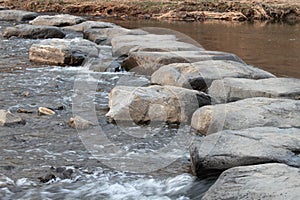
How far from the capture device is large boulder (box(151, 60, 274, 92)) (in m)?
6.92

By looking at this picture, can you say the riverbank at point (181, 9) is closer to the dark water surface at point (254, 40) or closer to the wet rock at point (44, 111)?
the dark water surface at point (254, 40)

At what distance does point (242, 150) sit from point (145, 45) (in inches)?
217

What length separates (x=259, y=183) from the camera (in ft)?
11.6

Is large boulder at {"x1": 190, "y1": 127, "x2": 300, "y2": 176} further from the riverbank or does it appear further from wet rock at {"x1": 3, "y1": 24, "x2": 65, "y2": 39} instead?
the riverbank

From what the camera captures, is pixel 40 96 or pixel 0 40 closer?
pixel 40 96

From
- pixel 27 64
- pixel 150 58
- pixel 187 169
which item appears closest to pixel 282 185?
pixel 187 169

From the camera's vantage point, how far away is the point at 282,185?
3461mm

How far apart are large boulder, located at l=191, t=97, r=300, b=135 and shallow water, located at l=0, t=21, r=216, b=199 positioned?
0.39 metres

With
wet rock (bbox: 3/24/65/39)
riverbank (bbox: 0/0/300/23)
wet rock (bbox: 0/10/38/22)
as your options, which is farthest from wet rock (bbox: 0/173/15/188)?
riverbank (bbox: 0/0/300/23)

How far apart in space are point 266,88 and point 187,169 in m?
2.31

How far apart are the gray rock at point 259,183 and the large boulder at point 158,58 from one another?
174 inches

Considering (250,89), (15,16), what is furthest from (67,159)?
(15,16)

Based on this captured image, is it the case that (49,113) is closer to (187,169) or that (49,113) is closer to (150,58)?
(187,169)

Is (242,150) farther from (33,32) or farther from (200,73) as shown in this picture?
(33,32)
